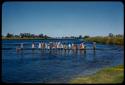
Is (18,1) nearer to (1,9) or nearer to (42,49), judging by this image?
(1,9)

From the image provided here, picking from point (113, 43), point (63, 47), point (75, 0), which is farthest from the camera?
point (113, 43)

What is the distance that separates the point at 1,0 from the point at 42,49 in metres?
31.3

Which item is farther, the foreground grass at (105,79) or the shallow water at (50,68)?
the shallow water at (50,68)

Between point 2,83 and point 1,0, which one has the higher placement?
point 1,0

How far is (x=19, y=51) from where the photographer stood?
116ft

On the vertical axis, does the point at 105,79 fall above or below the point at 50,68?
above

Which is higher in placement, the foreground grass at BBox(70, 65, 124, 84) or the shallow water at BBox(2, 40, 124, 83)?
the foreground grass at BBox(70, 65, 124, 84)

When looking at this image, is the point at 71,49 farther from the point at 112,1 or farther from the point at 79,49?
the point at 112,1

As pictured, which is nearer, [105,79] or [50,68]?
[105,79]

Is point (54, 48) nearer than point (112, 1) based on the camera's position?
No

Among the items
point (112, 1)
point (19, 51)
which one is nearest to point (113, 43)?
point (19, 51)

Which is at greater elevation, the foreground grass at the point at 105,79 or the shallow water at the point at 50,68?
the foreground grass at the point at 105,79

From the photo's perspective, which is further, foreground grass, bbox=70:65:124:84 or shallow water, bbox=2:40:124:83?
shallow water, bbox=2:40:124:83

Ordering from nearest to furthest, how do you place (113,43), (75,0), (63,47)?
(75,0) → (63,47) → (113,43)
